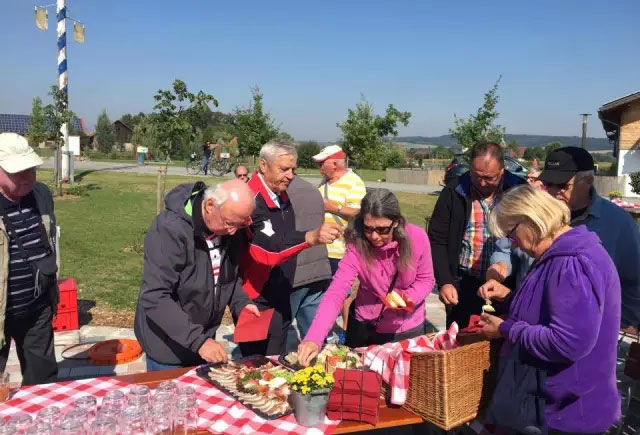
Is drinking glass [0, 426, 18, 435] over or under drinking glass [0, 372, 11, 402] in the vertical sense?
over

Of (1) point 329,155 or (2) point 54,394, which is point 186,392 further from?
(1) point 329,155

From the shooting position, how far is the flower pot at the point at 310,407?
7.33 ft

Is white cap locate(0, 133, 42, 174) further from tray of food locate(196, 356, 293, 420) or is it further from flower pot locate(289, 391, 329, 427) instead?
flower pot locate(289, 391, 329, 427)

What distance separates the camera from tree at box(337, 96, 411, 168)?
2288 cm

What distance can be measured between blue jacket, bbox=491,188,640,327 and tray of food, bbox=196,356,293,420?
1845 mm

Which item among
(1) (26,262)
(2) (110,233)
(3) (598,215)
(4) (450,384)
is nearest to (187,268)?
(1) (26,262)

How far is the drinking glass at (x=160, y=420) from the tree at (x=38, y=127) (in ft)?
53.0

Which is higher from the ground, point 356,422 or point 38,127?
point 38,127

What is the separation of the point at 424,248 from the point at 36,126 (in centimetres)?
1642

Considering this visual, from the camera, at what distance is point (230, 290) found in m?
3.00

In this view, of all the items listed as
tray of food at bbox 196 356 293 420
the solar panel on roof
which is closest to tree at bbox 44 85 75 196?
tray of food at bbox 196 356 293 420

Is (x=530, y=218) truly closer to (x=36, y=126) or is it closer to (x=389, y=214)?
(x=389, y=214)

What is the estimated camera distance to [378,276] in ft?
10.1

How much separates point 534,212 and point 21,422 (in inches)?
84.4
